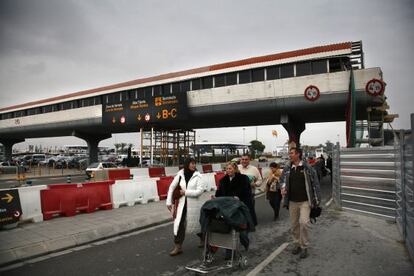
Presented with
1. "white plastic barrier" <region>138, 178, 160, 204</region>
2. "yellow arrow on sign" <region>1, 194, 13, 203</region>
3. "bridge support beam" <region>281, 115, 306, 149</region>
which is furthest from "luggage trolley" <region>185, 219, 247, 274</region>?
"bridge support beam" <region>281, 115, 306, 149</region>

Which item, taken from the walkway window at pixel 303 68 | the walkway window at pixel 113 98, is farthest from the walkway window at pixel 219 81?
the walkway window at pixel 113 98

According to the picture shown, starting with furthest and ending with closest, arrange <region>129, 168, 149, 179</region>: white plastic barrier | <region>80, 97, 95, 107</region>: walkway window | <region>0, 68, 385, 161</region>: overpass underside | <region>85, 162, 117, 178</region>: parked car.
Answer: <region>80, 97, 95, 107</region>: walkway window, <region>85, 162, 117, 178</region>: parked car, <region>0, 68, 385, 161</region>: overpass underside, <region>129, 168, 149, 179</region>: white plastic barrier

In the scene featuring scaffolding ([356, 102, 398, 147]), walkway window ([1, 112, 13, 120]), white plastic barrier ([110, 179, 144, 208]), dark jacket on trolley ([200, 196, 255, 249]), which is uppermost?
walkway window ([1, 112, 13, 120])

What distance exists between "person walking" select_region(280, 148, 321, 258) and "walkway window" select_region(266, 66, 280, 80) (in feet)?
63.6

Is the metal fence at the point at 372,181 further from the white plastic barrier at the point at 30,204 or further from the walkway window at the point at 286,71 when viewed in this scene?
the walkway window at the point at 286,71

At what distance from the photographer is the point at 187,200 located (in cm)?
570

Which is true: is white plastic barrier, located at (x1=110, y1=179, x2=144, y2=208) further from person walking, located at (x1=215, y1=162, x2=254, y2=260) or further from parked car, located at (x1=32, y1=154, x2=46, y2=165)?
parked car, located at (x1=32, y1=154, x2=46, y2=165)

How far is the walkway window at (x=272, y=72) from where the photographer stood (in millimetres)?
24502

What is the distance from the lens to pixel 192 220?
5539 millimetres

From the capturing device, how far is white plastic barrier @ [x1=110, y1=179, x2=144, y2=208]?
10.9 metres

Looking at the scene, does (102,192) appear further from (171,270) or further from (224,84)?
(224,84)

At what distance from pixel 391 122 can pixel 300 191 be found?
23687mm

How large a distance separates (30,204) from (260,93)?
64.1ft

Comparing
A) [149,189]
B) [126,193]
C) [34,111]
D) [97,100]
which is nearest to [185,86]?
[97,100]
